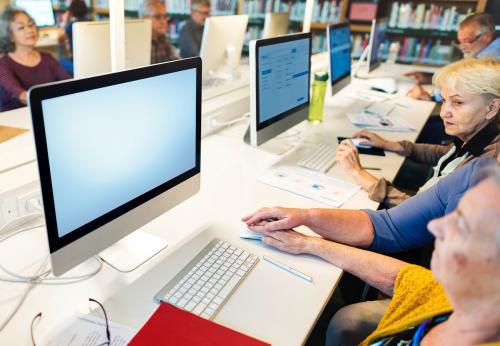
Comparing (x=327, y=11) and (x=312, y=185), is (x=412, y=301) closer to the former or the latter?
(x=312, y=185)

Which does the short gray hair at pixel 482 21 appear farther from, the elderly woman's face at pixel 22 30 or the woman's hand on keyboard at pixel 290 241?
the elderly woman's face at pixel 22 30

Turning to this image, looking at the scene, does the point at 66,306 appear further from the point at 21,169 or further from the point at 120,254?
the point at 21,169

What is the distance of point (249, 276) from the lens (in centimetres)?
104

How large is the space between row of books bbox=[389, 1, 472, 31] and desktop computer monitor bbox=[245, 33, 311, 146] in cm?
349

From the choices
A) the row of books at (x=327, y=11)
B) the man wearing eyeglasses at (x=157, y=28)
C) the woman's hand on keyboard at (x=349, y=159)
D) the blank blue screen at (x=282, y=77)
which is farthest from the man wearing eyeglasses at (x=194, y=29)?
the woman's hand on keyboard at (x=349, y=159)

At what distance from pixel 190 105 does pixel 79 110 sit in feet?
1.18

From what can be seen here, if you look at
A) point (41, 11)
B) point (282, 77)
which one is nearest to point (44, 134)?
point (282, 77)

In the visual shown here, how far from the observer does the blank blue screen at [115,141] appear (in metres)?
0.80

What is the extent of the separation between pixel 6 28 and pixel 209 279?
2.36 metres

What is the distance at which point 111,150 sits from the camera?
0.91m

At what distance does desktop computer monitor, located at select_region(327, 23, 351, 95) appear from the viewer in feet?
7.66

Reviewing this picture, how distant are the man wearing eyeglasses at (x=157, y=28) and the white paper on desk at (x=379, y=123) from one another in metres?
1.88

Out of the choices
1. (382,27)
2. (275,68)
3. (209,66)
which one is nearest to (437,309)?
(275,68)

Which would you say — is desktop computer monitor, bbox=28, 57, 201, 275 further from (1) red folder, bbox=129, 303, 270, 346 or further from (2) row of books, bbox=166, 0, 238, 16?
(2) row of books, bbox=166, 0, 238, 16
